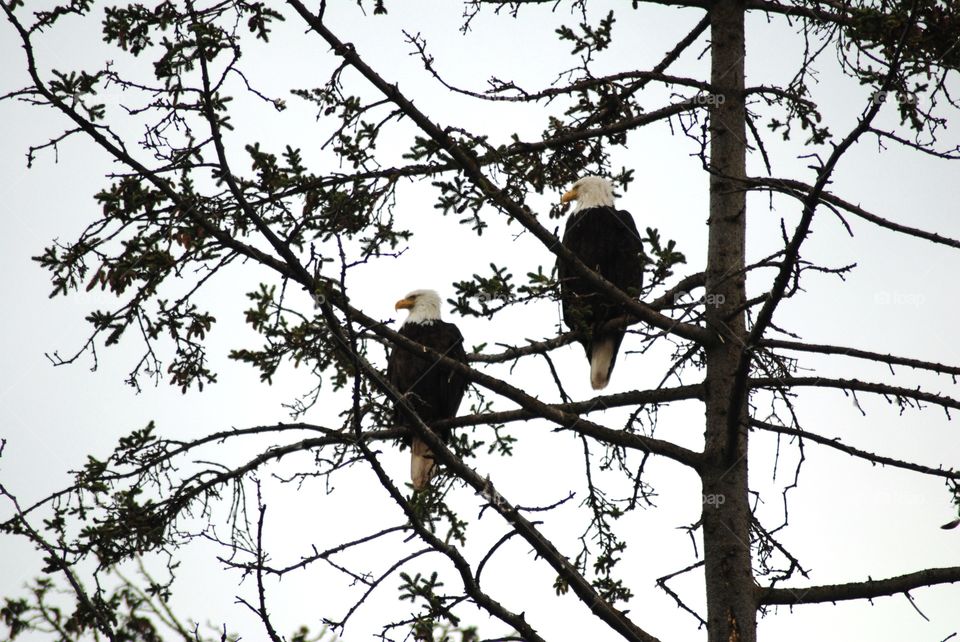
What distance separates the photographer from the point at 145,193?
166 inches

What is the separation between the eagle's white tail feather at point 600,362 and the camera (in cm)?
666

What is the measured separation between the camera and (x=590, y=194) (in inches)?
272

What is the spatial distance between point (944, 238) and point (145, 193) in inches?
142

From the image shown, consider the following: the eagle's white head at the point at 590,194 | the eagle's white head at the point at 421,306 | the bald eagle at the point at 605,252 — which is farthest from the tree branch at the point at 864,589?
the eagle's white head at the point at 421,306

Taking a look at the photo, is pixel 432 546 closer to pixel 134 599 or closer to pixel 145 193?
pixel 134 599

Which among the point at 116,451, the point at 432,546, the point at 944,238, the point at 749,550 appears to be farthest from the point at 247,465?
the point at 944,238

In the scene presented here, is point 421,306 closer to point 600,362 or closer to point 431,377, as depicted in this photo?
point 431,377

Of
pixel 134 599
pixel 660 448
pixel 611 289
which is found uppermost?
pixel 611 289

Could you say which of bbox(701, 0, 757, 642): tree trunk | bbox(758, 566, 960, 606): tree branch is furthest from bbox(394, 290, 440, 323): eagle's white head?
bbox(758, 566, 960, 606): tree branch

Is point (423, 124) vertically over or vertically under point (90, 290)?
over

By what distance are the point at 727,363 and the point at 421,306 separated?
11.5 feet

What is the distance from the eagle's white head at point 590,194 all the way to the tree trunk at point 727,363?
173cm

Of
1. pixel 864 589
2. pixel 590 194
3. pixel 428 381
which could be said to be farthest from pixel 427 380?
pixel 864 589

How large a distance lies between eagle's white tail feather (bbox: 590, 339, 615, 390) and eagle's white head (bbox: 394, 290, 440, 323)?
1342mm
